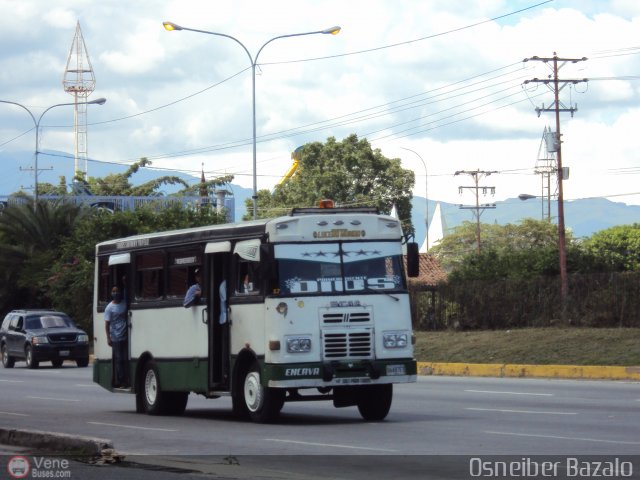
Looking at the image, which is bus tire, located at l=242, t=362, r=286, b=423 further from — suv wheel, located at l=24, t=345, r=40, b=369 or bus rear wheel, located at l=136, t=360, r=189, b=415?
suv wheel, located at l=24, t=345, r=40, b=369

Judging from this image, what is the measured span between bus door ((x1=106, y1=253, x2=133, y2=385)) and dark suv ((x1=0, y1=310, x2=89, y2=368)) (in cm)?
1884

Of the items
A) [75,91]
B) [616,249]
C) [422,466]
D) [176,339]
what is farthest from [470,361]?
[75,91]

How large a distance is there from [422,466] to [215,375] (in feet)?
22.8

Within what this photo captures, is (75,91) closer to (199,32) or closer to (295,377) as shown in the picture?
(199,32)

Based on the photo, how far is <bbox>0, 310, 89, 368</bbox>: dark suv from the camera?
39344 millimetres

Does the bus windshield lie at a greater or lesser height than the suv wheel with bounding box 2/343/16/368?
greater

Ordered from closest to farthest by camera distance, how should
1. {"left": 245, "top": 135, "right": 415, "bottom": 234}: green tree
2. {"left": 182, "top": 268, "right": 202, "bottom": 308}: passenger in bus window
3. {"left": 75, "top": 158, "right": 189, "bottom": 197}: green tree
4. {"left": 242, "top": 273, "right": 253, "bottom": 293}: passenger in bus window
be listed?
{"left": 242, "top": 273, "right": 253, "bottom": 293}: passenger in bus window, {"left": 182, "top": 268, "right": 202, "bottom": 308}: passenger in bus window, {"left": 245, "top": 135, "right": 415, "bottom": 234}: green tree, {"left": 75, "top": 158, "right": 189, "bottom": 197}: green tree

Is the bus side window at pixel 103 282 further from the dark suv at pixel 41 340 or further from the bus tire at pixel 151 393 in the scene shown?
the dark suv at pixel 41 340

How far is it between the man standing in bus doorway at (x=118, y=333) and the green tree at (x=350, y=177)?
57.4m

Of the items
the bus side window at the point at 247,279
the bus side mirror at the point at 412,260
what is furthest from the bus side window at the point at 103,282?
the bus side mirror at the point at 412,260

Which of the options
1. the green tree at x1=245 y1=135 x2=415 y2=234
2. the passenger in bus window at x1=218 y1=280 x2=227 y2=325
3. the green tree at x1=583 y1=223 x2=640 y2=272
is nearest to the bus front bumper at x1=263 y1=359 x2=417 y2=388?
the passenger in bus window at x1=218 y1=280 x2=227 y2=325

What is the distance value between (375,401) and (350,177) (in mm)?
62225

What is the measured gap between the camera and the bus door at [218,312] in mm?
17906

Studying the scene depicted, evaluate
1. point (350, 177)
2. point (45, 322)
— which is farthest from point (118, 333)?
point (350, 177)
